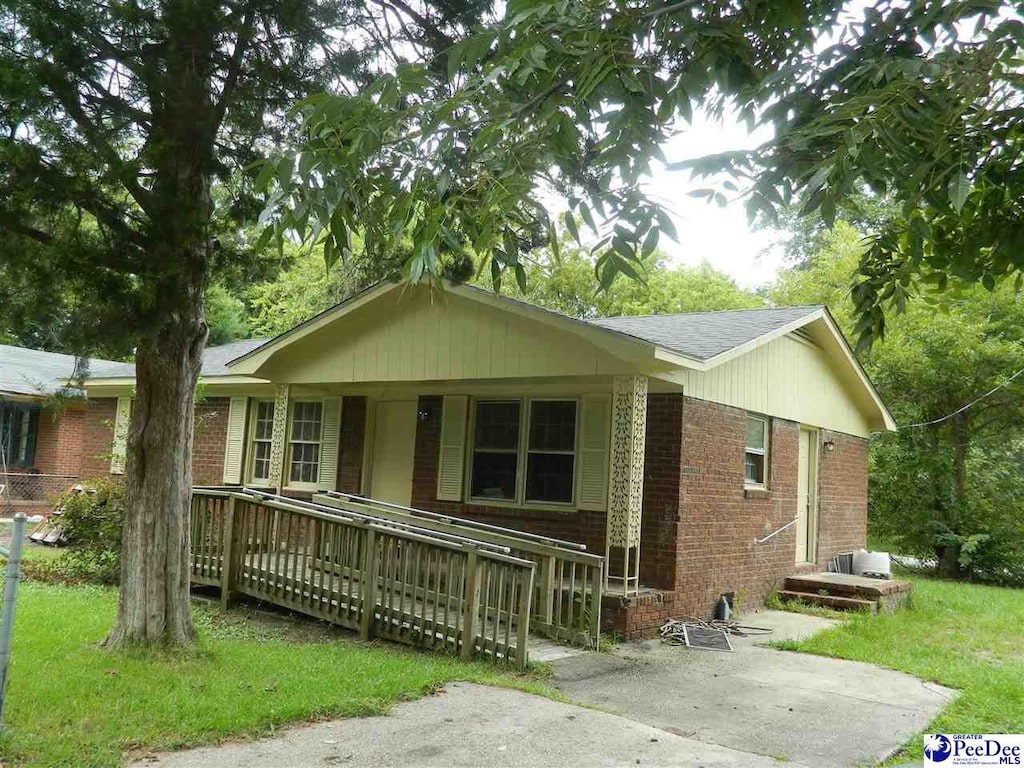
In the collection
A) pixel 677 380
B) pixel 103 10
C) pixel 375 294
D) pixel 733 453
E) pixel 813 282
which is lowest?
pixel 733 453

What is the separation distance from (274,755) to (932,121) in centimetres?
477

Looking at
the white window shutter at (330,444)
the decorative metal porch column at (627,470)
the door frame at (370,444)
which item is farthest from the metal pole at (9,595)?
the white window shutter at (330,444)

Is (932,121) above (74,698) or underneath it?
above

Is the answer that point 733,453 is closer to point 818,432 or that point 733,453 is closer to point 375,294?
point 818,432

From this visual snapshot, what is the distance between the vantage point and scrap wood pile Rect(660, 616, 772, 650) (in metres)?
9.55

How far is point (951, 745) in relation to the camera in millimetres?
5633

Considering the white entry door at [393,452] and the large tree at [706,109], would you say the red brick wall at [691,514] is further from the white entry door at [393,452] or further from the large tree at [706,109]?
the large tree at [706,109]

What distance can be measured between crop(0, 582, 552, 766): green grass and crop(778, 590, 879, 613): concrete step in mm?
6663

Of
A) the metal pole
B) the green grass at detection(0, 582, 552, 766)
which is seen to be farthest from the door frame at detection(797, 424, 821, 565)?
the metal pole

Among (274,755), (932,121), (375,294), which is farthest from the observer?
(375,294)

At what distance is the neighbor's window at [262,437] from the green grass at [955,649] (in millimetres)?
8908

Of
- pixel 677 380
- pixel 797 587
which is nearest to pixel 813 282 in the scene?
pixel 797 587

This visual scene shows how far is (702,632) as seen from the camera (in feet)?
32.6

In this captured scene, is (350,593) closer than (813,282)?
Yes
